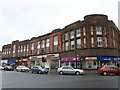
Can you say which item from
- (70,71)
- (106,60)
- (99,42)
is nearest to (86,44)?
(99,42)

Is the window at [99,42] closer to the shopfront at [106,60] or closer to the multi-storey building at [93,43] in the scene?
the multi-storey building at [93,43]

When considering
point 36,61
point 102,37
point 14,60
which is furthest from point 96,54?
point 14,60

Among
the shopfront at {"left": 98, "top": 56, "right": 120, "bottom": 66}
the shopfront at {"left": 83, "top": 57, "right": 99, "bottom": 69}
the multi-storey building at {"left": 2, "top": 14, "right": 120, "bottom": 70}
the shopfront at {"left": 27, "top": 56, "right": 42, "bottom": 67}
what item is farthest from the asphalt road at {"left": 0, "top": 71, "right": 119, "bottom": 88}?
the shopfront at {"left": 27, "top": 56, "right": 42, "bottom": 67}

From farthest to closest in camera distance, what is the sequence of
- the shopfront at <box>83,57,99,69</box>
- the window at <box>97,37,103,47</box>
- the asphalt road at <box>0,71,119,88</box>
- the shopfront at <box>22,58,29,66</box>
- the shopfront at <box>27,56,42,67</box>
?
the shopfront at <box>22,58,29,66</box> < the shopfront at <box>27,56,42,67</box> < the window at <box>97,37,103,47</box> < the shopfront at <box>83,57,99,69</box> < the asphalt road at <box>0,71,119,88</box>

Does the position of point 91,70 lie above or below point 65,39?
below

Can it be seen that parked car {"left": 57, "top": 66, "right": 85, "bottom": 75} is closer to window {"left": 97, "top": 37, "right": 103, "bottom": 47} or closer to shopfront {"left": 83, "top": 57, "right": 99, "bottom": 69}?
shopfront {"left": 83, "top": 57, "right": 99, "bottom": 69}

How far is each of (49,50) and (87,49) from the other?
769 inches

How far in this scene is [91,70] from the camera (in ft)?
144

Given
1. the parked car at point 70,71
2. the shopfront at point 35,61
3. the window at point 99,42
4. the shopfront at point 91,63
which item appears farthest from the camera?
the shopfront at point 35,61

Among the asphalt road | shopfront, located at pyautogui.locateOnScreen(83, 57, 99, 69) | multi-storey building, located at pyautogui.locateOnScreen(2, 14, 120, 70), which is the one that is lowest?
the asphalt road

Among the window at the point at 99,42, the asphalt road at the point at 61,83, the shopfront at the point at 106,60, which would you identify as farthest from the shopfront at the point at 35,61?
the asphalt road at the point at 61,83

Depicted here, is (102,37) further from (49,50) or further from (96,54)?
(49,50)

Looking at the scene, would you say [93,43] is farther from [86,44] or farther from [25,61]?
[25,61]

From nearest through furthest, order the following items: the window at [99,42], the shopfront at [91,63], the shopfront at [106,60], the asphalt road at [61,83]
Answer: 1. the asphalt road at [61,83]
2. the shopfront at [106,60]
3. the shopfront at [91,63]
4. the window at [99,42]
